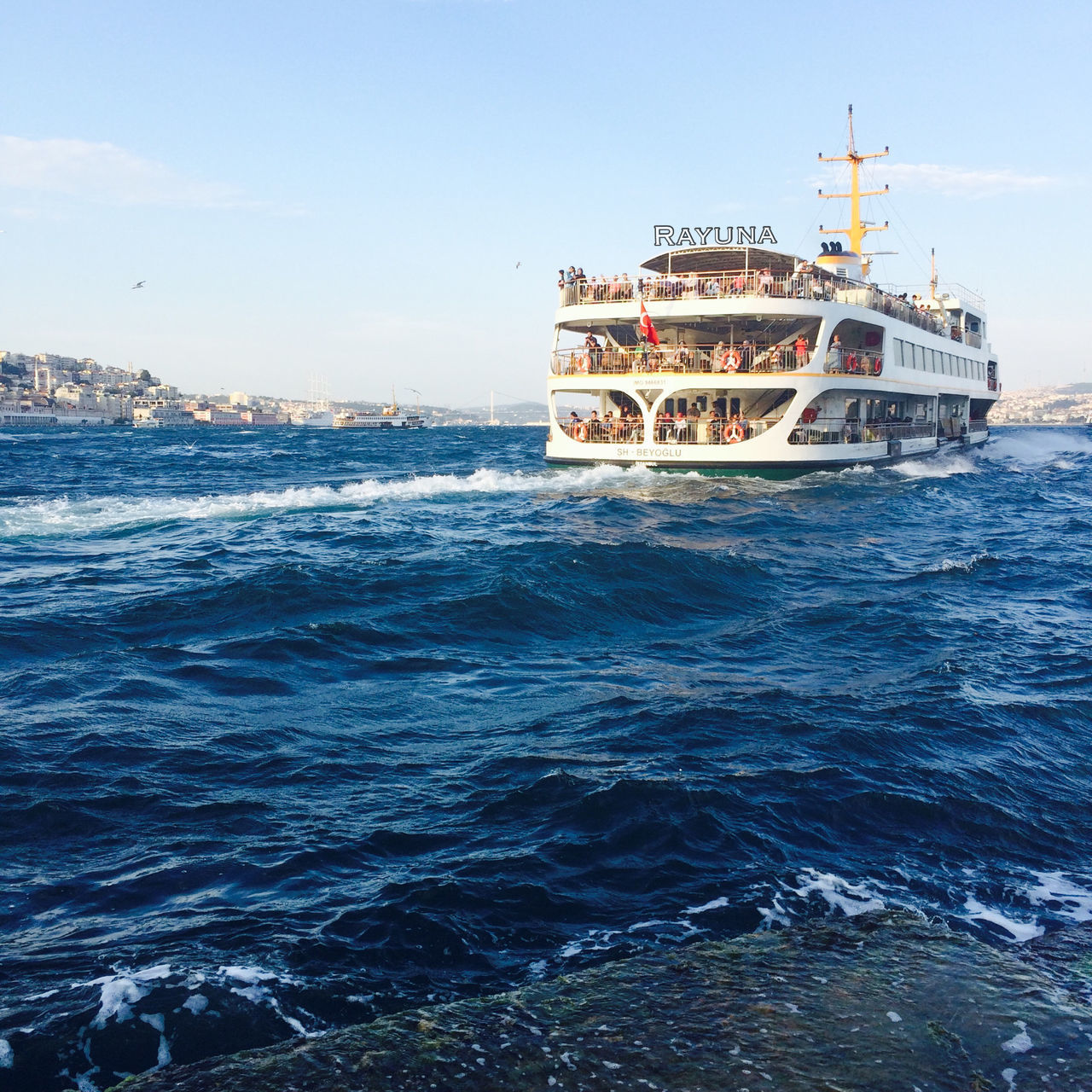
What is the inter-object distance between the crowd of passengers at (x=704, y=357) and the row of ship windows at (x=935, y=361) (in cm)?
759

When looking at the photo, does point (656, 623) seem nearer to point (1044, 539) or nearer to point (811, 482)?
point (1044, 539)

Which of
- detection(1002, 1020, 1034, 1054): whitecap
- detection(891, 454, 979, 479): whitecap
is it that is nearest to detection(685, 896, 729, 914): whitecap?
detection(1002, 1020, 1034, 1054): whitecap

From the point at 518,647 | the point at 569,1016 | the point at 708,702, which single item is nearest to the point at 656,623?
the point at 518,647

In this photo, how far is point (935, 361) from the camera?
4403 centimetres

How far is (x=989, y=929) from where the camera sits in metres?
4.86

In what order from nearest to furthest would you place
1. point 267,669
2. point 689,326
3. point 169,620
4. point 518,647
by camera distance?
1. point 267,669
2. point 518,647
3. point 169,620
4. point 689,326

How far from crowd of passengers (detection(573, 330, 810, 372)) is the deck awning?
8.28 feet

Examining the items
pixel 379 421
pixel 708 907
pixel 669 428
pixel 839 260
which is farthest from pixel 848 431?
pixel 379 421

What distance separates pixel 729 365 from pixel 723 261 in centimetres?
487

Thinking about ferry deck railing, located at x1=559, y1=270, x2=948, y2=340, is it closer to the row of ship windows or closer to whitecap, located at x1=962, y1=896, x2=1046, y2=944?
the row of ship windows

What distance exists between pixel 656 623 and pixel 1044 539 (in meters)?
12.6

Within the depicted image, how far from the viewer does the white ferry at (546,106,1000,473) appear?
2978cm

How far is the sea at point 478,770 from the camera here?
448cm

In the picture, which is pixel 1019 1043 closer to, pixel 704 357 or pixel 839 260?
pixel 704 357
